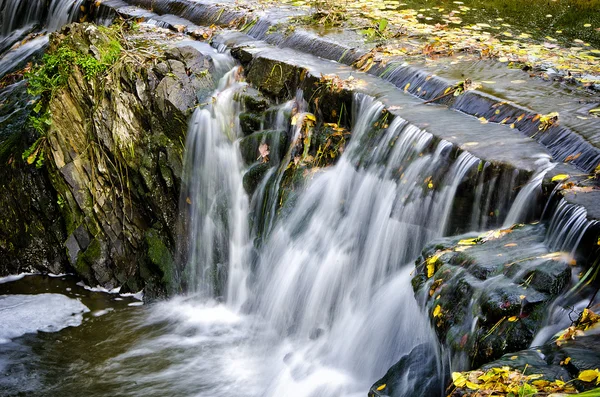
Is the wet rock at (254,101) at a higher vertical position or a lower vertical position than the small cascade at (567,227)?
higher

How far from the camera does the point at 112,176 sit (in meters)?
7.41

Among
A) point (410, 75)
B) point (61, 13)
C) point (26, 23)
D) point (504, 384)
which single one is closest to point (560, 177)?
Result: point (504, 384)

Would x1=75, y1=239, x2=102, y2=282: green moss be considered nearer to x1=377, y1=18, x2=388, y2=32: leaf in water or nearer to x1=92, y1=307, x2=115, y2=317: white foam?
x1=92, y1=307, x2=115, y2=317: white foam

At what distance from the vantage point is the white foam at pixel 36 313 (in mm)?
6512

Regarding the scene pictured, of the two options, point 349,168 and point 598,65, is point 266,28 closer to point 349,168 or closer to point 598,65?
point 349,168

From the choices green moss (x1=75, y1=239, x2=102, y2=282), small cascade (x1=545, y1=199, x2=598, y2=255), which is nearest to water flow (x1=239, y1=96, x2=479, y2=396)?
small cascade (x1=545, y1=199, x2=598, y2=255)

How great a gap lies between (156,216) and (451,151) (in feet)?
12.3

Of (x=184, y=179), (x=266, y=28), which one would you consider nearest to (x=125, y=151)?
(x=184, y=179)

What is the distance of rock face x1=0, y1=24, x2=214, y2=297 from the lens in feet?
24.0

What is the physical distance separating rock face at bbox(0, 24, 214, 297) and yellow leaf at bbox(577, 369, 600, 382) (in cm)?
519

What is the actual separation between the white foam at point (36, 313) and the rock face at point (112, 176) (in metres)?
0.49

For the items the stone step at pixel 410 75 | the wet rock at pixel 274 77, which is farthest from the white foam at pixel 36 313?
the stone step at pixel 410 75

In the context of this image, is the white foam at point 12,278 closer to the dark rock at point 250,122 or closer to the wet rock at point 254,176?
the wet rock at point 254,176

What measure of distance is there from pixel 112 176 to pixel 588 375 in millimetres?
5855
